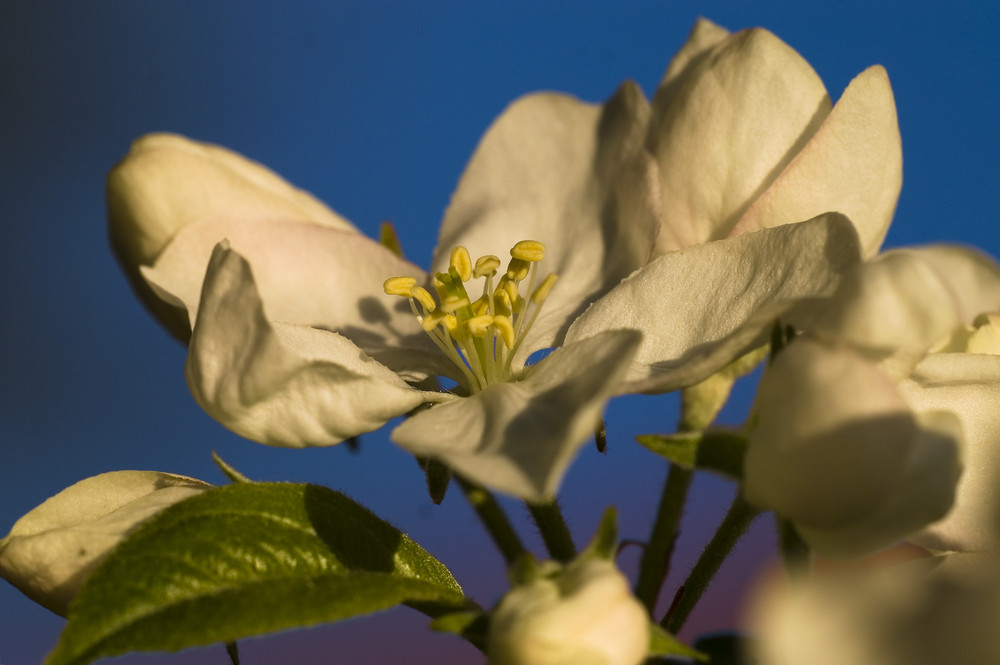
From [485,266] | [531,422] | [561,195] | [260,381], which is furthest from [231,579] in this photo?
[561,195]

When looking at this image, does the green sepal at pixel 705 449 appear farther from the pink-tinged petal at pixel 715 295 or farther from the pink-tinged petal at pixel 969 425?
the pink-tinged petal at pixel 969 425

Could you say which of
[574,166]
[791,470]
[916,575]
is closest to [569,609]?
[791,470]

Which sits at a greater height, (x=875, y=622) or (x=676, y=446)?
(x=676, y=446)

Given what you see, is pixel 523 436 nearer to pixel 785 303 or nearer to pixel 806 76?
pixel 785 303

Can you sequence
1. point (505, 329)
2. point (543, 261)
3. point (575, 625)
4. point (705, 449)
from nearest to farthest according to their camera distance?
point (575, 625) → point (705, 449) → point (505, 329) → point (543, 261)

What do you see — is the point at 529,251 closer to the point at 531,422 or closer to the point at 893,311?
the point at 531,422

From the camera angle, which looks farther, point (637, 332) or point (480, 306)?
point (480, 306)

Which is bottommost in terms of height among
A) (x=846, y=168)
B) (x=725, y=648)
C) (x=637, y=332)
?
(x=725, y=648)
